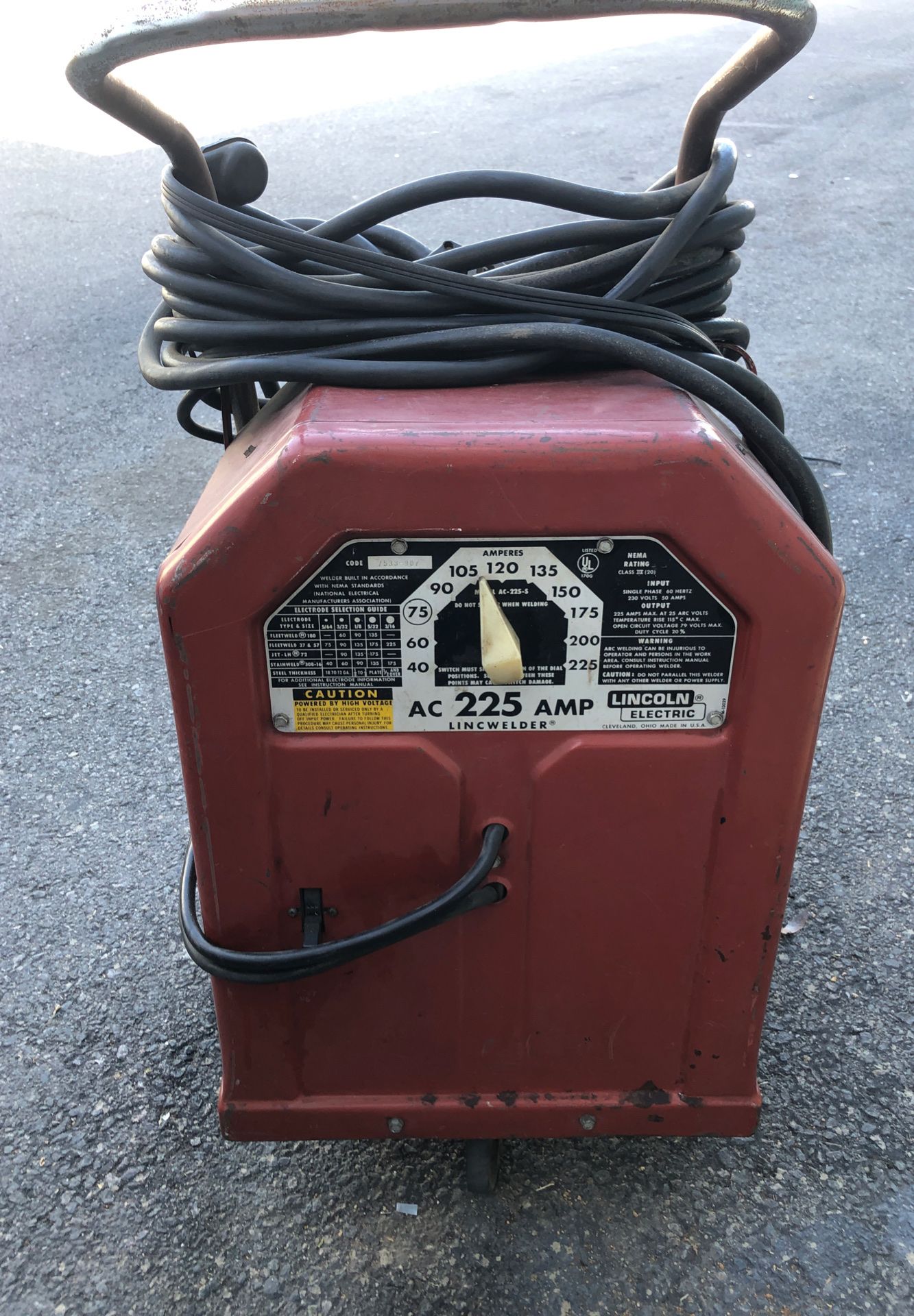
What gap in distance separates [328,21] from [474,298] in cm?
34

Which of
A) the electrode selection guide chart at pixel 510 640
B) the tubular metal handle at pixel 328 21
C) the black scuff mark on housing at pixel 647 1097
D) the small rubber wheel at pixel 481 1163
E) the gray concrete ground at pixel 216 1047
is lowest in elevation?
the gray concrete ground at pixel 216 1047

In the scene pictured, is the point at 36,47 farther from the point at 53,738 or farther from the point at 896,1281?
the point at 896,1281

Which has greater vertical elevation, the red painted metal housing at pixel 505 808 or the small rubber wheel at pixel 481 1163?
the red painted metal housing at pixel 505 808

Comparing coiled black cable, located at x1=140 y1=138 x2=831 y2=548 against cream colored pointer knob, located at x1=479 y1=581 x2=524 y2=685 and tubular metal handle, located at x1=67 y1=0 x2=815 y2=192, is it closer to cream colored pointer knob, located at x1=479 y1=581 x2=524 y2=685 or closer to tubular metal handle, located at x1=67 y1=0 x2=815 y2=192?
tubular metal handle, located at x1=67 y1=0 x2=815 y2=192

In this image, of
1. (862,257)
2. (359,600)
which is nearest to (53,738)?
(359,600)

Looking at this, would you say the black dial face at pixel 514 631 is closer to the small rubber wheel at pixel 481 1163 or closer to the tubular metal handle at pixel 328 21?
the tubular metal handle at pixel 328 21

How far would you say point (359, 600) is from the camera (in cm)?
119

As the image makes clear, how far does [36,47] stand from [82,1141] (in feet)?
31.4

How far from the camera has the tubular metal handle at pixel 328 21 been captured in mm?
1104

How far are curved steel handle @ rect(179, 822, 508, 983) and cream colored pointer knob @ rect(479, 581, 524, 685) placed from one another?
21cm

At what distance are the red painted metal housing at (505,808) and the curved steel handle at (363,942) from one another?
34 millimetres

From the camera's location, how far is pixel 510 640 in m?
1.20

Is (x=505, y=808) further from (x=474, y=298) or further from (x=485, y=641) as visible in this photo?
(x=474, y=298)

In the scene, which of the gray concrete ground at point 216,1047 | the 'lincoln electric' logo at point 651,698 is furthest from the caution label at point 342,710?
the gray concrete ground at point 216,1047
